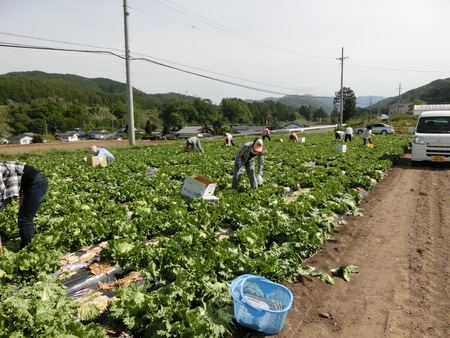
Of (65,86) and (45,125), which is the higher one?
(65,86)

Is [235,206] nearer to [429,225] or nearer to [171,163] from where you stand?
[429,225]

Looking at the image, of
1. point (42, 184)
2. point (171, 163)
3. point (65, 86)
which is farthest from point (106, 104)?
point (42, 184)

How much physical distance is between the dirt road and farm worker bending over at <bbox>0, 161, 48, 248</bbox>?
3855 millimetres

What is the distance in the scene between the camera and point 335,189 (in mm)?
8344

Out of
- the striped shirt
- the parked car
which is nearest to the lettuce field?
the striped shirt

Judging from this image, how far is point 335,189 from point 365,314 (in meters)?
5.05

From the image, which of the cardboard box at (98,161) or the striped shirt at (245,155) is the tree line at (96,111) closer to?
the cardboard box at (98,161)

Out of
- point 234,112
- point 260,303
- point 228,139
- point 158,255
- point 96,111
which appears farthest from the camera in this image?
point 96,111

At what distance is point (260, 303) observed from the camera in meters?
3.59

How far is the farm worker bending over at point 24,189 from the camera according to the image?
452cm

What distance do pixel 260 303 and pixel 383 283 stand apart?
6.52 ft

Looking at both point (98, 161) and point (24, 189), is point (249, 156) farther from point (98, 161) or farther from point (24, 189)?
point (98, 161)

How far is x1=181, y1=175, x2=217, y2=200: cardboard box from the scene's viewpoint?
Answer: 7.48 metres

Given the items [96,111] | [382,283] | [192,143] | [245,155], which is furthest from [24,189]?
[96,111]
